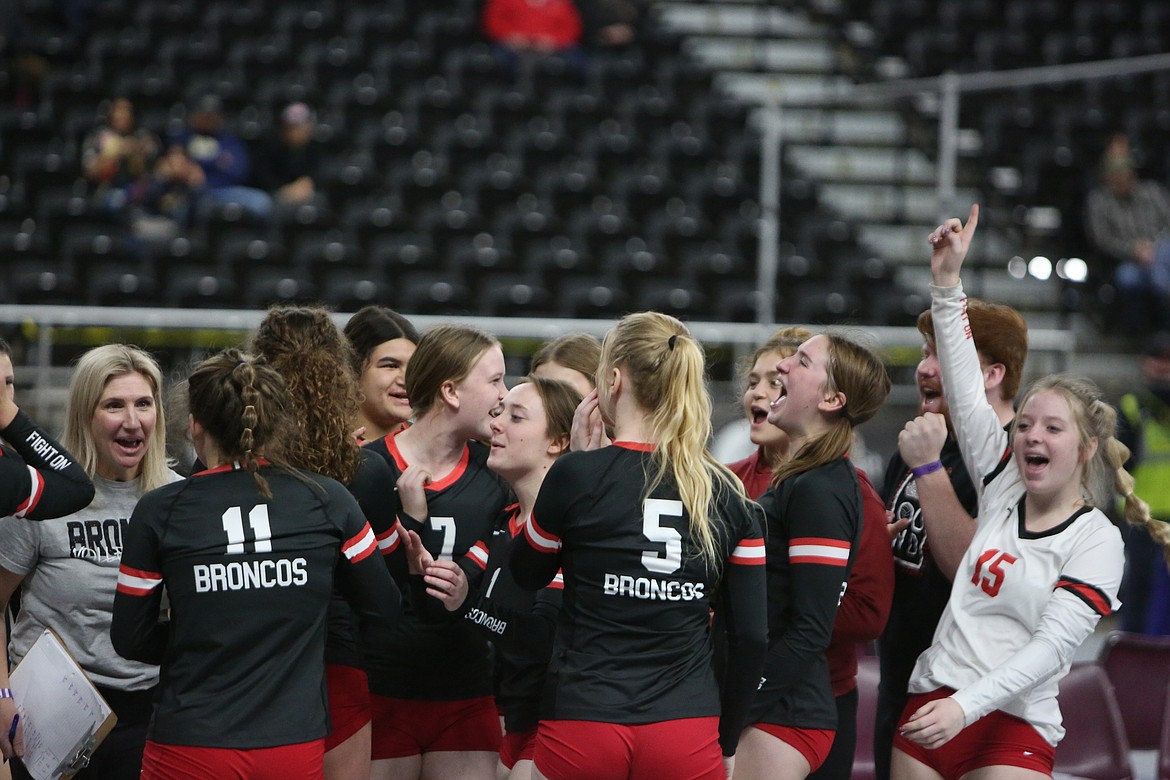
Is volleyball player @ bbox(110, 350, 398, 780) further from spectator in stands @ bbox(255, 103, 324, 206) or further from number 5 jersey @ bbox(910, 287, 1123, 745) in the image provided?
spectator in stands @ bbox(255, 103, 324, 206)

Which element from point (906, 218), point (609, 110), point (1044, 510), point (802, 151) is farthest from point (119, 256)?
point (1044, 510)

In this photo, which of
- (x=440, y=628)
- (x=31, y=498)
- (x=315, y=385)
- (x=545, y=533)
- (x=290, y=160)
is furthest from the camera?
(x=290, y=160)

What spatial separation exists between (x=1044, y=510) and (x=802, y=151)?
7753 mm

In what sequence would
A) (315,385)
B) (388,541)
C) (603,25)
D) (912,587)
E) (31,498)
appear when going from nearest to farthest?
(31,498) < (315,385) < (388,541) < (912,587) < (603,25)

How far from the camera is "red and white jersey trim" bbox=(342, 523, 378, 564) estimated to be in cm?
292

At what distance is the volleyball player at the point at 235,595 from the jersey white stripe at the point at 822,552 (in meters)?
1.04

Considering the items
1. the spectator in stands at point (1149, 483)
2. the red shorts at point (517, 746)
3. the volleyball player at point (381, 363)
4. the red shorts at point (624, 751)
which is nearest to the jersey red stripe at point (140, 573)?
the red shorts at point (624, 751)

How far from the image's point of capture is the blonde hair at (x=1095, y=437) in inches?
129

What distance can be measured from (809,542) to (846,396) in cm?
42

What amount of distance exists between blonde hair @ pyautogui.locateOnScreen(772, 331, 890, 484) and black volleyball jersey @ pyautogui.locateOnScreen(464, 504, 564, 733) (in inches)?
26.3

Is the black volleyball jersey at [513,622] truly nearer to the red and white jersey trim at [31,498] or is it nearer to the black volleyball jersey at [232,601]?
the black volleyball jersey at [232,601]

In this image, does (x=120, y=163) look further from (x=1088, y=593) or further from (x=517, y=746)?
(x=1088, y=593)

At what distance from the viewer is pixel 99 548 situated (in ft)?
11.0

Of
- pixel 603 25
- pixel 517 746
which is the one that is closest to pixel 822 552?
pixel 517 746
